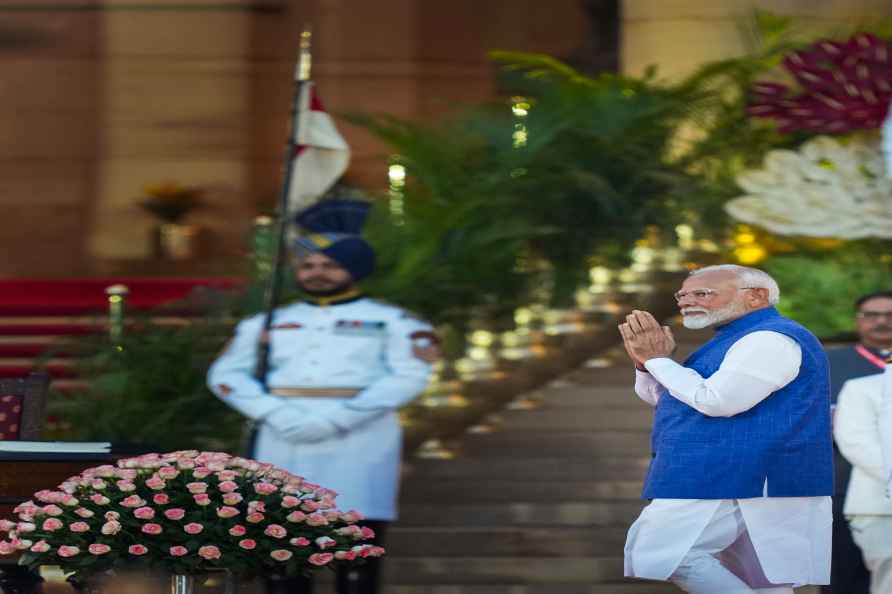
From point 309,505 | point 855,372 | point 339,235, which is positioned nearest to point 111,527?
point 309,505

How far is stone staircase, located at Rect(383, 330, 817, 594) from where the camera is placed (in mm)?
9227

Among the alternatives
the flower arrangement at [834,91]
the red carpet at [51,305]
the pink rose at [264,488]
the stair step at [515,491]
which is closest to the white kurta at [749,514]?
the pink rose at [264,488]

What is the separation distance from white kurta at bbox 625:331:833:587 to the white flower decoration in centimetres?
542

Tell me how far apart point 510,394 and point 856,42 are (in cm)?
337

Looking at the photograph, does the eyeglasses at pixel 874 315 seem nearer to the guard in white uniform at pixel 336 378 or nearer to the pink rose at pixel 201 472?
the guard in white uniform at pixel 336 378

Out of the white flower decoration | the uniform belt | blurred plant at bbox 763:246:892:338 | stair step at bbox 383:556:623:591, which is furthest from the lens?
the white flower decoration

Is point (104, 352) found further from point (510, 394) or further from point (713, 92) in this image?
point (713, 92)

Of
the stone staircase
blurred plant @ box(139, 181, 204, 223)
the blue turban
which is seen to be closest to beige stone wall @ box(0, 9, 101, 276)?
blurred plant @ box(139, 181, 204, 223)

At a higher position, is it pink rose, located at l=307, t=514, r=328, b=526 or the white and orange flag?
the white and orange flag

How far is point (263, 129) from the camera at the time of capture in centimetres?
1719

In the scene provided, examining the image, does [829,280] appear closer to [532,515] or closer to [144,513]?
[532,515]

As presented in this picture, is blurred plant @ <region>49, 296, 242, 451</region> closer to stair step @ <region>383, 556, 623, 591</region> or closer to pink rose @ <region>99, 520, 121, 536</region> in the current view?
stair step @ <region>383, 556, 623, 591</region>

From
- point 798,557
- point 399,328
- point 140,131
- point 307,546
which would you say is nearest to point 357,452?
point 399,328

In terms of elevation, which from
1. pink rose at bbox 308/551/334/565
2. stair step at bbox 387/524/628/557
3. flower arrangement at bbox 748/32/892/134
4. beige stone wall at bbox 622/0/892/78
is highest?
beige stone wall at bbox 622/0/892/78
